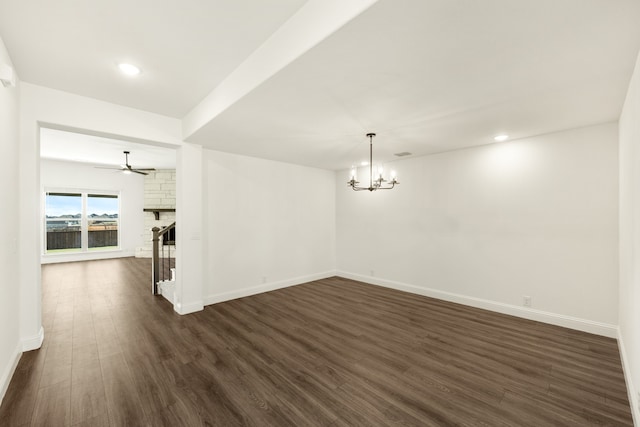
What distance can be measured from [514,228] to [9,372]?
18.9 ft

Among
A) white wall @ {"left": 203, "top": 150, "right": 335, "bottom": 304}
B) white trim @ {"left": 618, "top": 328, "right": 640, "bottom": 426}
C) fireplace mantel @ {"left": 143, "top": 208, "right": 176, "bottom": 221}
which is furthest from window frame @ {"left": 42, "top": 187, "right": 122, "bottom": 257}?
white trim @ {"left": 618, "top": 328, "right": 640, "bottom": 426}

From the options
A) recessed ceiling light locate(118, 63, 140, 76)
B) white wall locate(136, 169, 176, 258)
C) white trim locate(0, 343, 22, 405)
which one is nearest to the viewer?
white trim locate(0, 343, 22, 405)

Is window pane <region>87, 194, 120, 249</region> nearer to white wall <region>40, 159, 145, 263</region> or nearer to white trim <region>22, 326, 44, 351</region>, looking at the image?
white wall <region>40, 159, 145, 263</region>

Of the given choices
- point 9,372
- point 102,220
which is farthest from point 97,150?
point 9,372

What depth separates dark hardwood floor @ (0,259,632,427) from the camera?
1933 millimetres

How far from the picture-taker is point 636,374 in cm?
188

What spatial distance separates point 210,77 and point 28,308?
305 centimetres

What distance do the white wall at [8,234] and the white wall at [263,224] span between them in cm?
206

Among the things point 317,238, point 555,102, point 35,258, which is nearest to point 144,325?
point 35,258

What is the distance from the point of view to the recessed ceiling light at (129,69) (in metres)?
2.47

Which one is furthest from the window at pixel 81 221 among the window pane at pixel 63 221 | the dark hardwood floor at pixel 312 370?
the dark hardwood floor at pixel 312 370

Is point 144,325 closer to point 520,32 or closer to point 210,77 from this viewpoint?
point 210,77

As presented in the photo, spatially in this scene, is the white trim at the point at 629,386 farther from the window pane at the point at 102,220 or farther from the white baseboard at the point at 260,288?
the window pane at the point at 102,220

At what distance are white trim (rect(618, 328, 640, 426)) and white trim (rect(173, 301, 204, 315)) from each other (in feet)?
14.8
